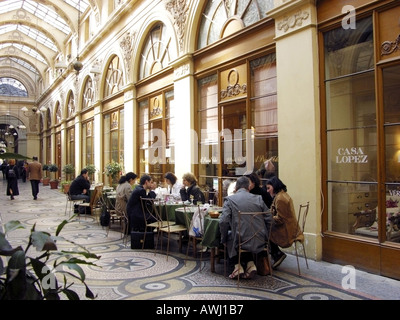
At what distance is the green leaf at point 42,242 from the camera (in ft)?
5.27

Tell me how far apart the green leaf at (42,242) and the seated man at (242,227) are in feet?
9.43

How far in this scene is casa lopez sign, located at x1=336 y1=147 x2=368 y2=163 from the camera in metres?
4.81

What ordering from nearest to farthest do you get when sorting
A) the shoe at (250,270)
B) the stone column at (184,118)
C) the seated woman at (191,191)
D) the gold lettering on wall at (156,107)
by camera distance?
the shoe at (250,270) → the seated woman at (191,191) → the stone column at (184,118) → the gold lettering on wall at (156,107)

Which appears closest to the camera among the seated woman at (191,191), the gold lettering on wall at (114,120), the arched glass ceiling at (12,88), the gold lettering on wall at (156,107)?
the seated woman at (191,191)

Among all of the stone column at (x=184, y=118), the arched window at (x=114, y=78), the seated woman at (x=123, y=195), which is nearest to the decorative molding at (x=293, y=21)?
the stone column at (x=184, y=118)

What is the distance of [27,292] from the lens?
1563 mm

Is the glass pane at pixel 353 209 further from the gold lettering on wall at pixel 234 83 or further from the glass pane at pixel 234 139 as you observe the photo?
the gold lettering on wall at pixel 234 83

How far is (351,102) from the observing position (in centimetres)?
499

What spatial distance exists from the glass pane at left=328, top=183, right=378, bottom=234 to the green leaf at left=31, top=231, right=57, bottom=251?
13.5ft

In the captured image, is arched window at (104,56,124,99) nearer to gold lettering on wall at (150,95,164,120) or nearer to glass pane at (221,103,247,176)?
gold lettering on wall at (150,95,164,120)

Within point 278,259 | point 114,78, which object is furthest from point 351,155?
point 114,78

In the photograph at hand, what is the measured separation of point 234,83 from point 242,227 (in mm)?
3762

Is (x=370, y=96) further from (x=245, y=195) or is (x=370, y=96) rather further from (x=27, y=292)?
(x=27, y=292)

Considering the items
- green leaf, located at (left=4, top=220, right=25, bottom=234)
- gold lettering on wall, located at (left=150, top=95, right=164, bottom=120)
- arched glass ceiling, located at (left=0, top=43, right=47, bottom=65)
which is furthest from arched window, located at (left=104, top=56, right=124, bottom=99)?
arched glass ceiling, located at (left=0, top=43, right=47, bottom=65)
